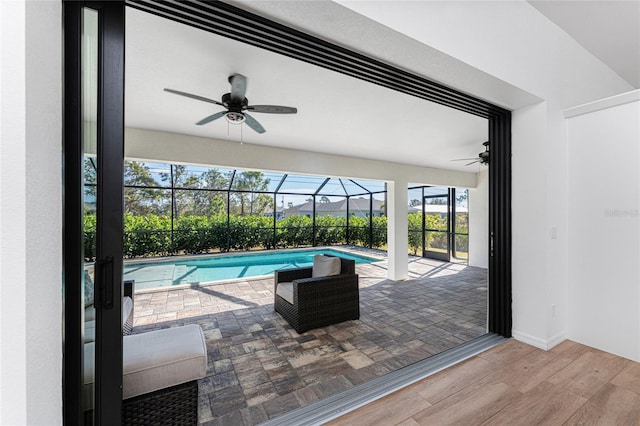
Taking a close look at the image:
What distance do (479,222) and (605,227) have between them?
5.89 meters

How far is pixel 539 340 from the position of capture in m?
2.46

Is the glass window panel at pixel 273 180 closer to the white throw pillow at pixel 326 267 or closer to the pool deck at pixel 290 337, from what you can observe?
the pool deck at pixel 290 337

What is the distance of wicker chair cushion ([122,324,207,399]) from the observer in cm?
138

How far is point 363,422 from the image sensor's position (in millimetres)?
1580

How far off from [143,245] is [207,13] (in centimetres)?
853

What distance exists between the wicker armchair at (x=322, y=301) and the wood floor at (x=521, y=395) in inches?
60.6

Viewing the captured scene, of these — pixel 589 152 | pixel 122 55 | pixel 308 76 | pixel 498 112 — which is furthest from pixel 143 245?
pixel 589 152

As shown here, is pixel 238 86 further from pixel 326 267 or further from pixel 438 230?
pixel 438 230

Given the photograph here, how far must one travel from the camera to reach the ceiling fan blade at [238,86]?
2.58m

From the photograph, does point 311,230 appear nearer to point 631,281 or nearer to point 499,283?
point 499,283

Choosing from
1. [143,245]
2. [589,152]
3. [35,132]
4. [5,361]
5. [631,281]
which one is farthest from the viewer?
[143,245]

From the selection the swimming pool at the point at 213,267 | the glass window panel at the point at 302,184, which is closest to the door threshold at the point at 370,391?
the swimming pool at the point at 213,267

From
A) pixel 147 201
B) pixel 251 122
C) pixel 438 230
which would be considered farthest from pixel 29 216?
pixel 438 230

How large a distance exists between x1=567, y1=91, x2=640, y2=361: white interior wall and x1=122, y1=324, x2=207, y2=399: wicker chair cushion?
3.26 m
